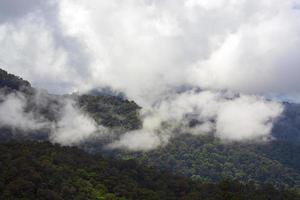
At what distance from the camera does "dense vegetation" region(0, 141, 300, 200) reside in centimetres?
8394

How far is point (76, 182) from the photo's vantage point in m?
92.5

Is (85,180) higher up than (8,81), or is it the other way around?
(8,81)

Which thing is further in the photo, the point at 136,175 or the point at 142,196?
the point at 136,175

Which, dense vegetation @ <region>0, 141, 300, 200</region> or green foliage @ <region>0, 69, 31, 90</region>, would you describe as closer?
dense vegetation @ <region>0, 141, 300, 200</region>

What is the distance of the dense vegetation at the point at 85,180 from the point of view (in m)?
83.9

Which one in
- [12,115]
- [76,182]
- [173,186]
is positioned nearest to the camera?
[76,182]

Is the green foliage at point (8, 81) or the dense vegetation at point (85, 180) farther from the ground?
the green foliage at point (8, 81)

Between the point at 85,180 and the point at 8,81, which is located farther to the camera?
the point at 8,81

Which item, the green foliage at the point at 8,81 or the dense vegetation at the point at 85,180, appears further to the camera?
the green foliage at the point at 8,81

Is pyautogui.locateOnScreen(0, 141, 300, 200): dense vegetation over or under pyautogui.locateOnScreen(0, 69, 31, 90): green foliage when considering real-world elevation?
under

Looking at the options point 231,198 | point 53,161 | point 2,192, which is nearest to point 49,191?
point 2,192

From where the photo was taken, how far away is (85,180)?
95.7 meters

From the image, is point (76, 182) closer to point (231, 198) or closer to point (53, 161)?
point (53, 161)

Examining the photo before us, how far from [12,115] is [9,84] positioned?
1258cm
